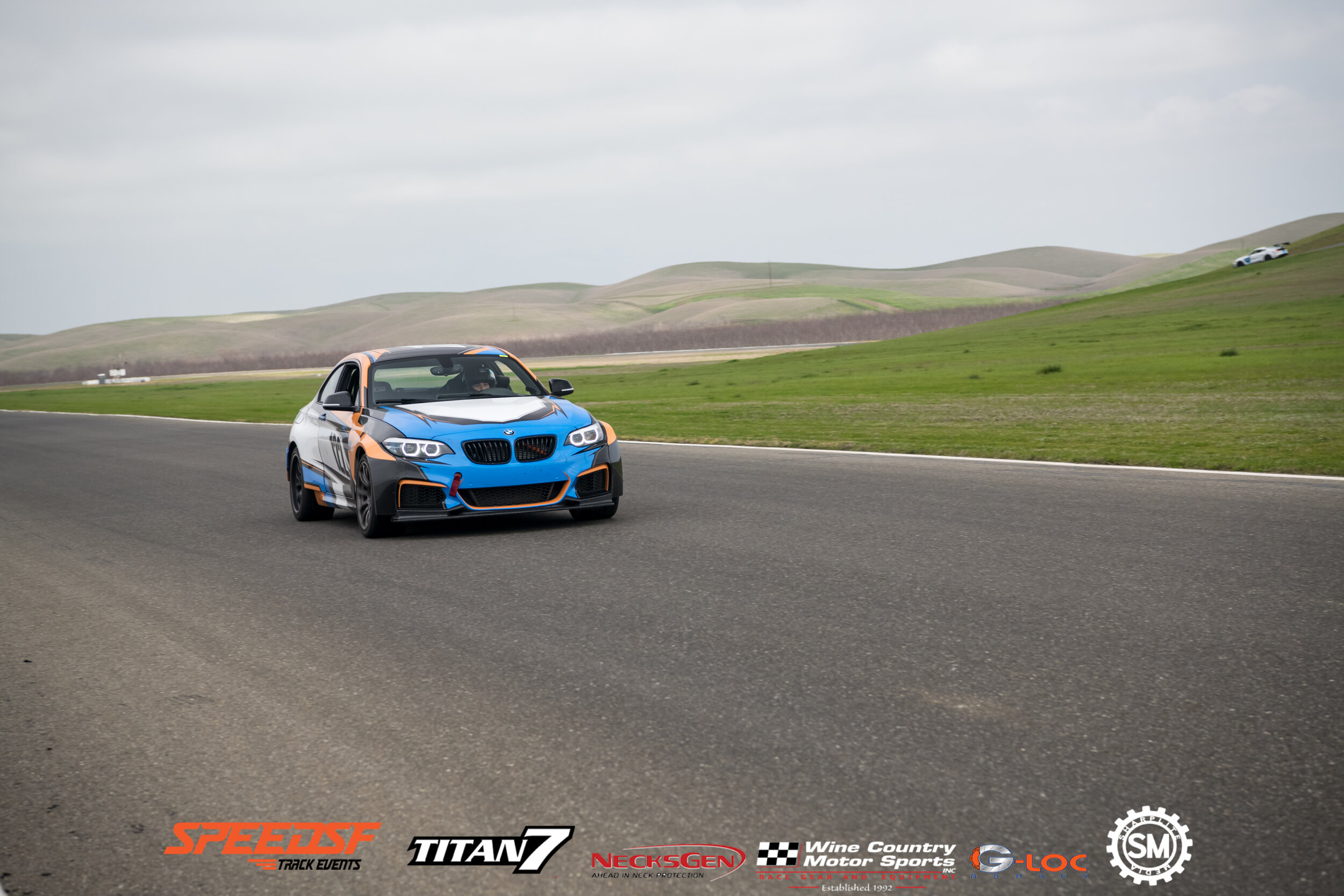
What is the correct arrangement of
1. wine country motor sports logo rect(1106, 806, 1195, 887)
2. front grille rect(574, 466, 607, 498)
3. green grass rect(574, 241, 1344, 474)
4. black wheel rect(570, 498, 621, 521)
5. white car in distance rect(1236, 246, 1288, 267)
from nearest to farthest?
wine country motor sports logo rect(1106, 806, 1195, 887)
front grille rect(574, 466, 607, 498)
black wheel rect(570, 498, 621, 521)
green grass rect(574, 241, 1344, 474)
white car in distance rect(1236, 246, 1288, 267)

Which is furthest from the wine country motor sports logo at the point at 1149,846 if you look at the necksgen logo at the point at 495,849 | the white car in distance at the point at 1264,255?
the white car in distance at the point at 1264,255

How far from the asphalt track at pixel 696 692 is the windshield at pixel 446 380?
1.48 m

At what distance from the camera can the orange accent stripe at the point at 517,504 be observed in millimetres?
9789

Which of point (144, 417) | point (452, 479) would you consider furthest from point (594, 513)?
point (144, 417)

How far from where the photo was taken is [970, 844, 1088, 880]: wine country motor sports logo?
11.1ft

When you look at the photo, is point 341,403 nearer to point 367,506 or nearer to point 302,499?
point 367,506

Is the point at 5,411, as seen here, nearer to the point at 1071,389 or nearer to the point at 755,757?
the point at 1071,389

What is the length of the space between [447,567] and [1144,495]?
602cm

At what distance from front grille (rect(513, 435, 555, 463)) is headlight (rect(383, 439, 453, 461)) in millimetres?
530

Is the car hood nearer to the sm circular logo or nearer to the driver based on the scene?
the driver

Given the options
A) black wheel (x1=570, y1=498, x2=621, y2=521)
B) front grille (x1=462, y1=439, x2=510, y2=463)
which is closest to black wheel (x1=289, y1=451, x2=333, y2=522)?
front grille (x1=462, y1=439, x2=510, y2=463)

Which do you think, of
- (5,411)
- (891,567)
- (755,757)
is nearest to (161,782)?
(755,757)

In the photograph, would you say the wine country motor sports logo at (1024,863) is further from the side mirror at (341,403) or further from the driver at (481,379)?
the driver at (481,379)

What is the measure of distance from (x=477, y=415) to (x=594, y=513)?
4.41 feet
